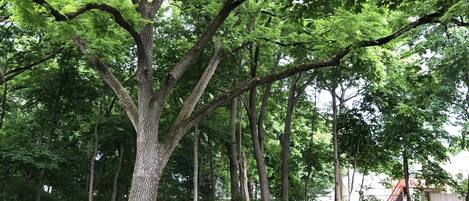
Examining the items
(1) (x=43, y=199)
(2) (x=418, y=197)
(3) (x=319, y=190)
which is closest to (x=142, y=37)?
(1) (x=43, y=199)

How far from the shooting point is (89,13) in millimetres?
7949

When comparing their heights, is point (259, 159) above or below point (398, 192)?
above

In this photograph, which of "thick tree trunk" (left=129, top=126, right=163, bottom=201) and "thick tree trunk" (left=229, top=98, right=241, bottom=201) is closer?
"thick tree trunk" (left=129, top=126, right=163, bottom=201)

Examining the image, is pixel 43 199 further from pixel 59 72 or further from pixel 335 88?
pixel 335 88

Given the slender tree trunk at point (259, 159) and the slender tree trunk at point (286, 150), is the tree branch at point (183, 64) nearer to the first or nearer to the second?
the slender tree trunk at point (259, 159)

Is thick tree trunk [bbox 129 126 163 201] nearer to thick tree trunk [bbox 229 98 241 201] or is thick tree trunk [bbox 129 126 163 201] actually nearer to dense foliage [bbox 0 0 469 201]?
dense foliage [bbox 0 0 469 201]

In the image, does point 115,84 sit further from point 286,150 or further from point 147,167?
point 286,150

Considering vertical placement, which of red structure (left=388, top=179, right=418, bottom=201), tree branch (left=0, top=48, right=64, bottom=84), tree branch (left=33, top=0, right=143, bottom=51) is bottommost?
red structure (left=388, top=179, right=418, bottom=201)

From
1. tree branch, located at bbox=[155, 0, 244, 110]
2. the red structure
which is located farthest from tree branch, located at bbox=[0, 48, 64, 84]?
the red structure

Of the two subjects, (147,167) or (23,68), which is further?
(23,68)

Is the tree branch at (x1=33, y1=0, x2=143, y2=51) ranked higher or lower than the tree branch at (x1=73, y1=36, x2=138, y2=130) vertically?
higher

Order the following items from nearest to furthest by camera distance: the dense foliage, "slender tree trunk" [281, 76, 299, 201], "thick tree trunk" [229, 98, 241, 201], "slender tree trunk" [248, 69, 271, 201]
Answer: the dense foliage
"slender tree trunk" [248, 69, 271, 201]
"slender tree trunk" [281, 76, 299, 201]
"thick tree trunk" [229, 98, 241, 201]

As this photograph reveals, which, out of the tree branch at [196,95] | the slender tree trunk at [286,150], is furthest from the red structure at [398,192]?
the tree branch at [196,95]

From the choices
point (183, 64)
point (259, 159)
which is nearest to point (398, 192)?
point (259, 159)
